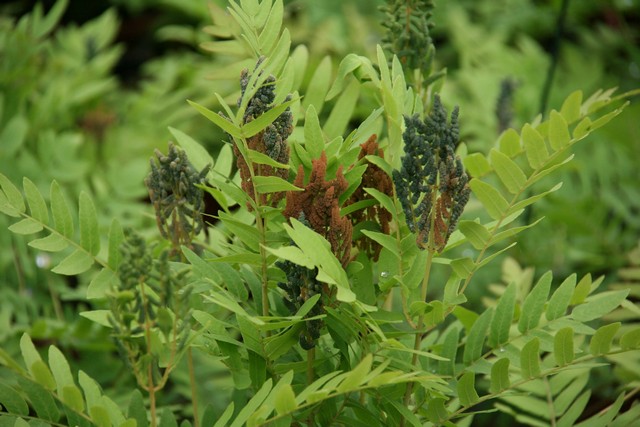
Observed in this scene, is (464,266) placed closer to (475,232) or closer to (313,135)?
(475,232)

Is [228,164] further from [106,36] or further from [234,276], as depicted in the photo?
[106,36]

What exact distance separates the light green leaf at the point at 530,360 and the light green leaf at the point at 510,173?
0.49 ft

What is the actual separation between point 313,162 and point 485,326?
268 millimetres

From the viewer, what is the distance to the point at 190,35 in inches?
86.0

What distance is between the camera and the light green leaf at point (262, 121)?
2.08ft

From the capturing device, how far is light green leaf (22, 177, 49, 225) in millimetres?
757

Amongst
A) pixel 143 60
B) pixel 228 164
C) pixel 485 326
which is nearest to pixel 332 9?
pixel 143 60

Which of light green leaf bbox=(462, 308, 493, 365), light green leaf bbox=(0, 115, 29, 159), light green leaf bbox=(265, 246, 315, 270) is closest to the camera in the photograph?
light green leaf bbox=(265, 246, 315, 270)

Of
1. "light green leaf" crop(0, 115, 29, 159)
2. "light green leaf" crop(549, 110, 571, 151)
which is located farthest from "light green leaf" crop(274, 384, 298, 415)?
"light green leaf" crop(0, 115, 29, 159)

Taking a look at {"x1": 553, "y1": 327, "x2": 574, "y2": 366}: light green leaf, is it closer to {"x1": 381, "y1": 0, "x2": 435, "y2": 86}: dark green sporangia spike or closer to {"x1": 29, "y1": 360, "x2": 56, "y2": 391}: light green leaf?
{"x1": 381, "y1": 0, "x2": 435, "y2": 86}: dark green sporangia spike

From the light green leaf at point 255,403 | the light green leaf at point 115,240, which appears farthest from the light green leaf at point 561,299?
the light green leaf at point 115,240

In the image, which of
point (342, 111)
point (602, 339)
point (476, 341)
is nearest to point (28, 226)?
point (342, 111)

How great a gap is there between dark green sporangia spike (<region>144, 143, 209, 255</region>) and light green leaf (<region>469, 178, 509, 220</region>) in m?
0.26

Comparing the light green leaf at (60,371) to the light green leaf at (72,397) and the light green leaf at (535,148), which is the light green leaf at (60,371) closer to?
the light green leaf at (72,397)
